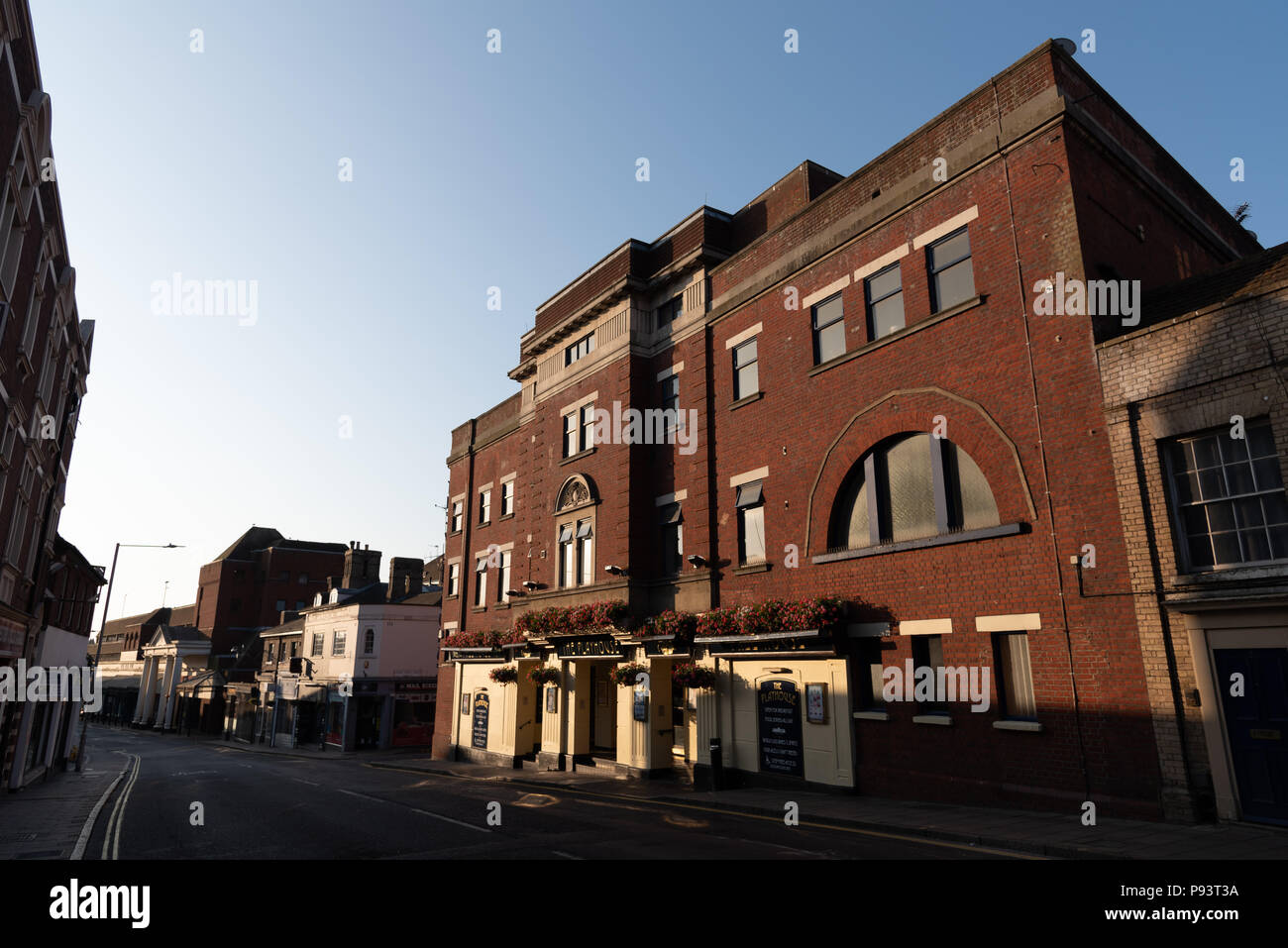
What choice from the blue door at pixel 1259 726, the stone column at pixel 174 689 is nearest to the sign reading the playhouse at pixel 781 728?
the blue door at pixel 1259 726

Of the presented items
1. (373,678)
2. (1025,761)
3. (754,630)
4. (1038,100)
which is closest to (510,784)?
(754,630)

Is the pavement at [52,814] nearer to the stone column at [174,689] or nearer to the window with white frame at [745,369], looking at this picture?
the window with white frame at [745,369]

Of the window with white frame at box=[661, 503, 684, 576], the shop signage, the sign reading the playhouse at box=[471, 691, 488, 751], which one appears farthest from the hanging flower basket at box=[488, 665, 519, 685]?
the window with white frame at box=[661, 503, 684, 576]

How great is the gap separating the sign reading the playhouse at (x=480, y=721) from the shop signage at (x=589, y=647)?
6.85m

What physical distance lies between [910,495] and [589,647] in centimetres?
1170

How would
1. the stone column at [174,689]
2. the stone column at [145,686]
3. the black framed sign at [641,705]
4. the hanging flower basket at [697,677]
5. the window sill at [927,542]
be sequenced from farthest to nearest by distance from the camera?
the stone column at [145,686] → the stone column at [174,689] → the black framed sign at [641,705] → the hanging flower basket at [697,677] → the window sill at [927,542]

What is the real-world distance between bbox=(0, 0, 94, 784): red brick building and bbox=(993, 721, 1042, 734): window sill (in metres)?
19.7

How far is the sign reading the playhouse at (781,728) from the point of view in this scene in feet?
56.8

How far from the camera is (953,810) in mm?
13281

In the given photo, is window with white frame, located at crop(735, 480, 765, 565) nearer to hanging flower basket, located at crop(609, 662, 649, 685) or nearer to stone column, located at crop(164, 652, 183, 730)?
hanging flower basket, located at crop(609, 662, 649, 685)

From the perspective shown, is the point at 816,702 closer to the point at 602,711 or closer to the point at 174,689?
the point at 602,711

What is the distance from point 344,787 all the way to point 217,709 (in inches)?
2184

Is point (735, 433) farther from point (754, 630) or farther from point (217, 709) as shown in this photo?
point (217, 709)
